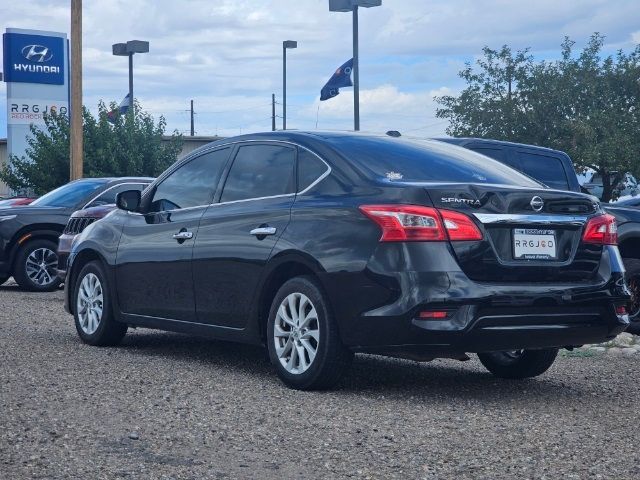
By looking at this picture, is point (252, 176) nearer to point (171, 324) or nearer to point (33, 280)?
point (171, 324)

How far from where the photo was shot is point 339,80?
2762 centimetres

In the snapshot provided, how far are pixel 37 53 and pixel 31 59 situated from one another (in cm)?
33

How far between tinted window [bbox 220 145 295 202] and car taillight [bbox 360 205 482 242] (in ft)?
3.65

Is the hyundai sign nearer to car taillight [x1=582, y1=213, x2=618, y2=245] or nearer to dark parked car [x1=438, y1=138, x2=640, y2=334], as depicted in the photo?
dark parked car [x1=438, y1=138, x2=640, y2=334]

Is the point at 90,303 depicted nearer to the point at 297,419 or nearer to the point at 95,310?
the point at 95,310

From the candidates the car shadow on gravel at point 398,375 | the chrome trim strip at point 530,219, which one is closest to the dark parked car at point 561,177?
the car shadow on gravel at point 398,375

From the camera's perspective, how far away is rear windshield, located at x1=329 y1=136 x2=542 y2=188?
729 centimetres

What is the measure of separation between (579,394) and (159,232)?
3265mm

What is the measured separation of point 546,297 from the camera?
22.2 feet

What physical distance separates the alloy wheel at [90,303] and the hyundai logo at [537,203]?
395 cm

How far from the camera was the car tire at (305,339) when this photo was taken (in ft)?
22.9

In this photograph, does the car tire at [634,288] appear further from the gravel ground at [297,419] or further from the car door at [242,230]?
the car door at [242,230]

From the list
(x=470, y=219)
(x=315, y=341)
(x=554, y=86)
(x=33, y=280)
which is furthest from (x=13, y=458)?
(x=554, y=86)

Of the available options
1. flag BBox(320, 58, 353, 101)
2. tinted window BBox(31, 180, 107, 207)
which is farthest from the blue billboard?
tinted window BBox(31, 180, 107, 207)
